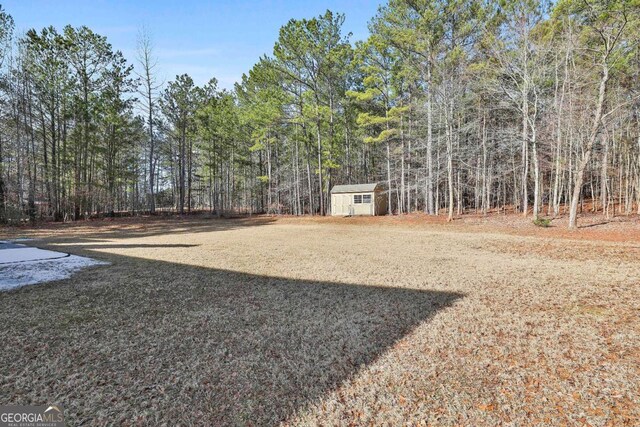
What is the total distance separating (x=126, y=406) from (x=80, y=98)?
75.0 ft

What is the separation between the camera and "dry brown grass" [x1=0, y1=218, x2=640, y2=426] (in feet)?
6.26

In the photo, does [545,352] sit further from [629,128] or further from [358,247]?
[629,128]

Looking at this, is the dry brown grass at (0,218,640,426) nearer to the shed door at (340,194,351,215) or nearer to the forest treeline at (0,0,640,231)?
the forest treeline at (0,0,640,231)

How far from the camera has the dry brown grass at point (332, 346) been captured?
191 cm

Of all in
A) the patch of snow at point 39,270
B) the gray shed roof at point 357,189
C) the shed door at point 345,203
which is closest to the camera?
the patch of snow at point 39,270

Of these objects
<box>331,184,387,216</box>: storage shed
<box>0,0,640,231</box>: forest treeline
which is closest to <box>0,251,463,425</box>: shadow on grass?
<box>0,0,640,231</box>: forest treeline

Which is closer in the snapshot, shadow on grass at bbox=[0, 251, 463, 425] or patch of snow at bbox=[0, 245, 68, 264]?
shadow on grass at bbox=[0, 251, 463, 425]

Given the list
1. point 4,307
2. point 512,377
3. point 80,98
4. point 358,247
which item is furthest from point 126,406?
point 80,98

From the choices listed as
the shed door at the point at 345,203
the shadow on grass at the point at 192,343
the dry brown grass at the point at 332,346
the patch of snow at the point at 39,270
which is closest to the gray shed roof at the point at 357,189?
the shed door at the point at 345,203

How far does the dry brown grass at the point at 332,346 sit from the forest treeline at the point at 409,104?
31.6ft

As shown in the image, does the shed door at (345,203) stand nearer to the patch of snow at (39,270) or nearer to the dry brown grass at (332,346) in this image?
the dry brown grass at (332,346)

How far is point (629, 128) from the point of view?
567 inches

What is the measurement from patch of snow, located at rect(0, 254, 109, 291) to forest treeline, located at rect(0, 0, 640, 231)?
43.7ft

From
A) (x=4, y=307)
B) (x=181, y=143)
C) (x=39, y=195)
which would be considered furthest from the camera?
(x=181, y=143)
